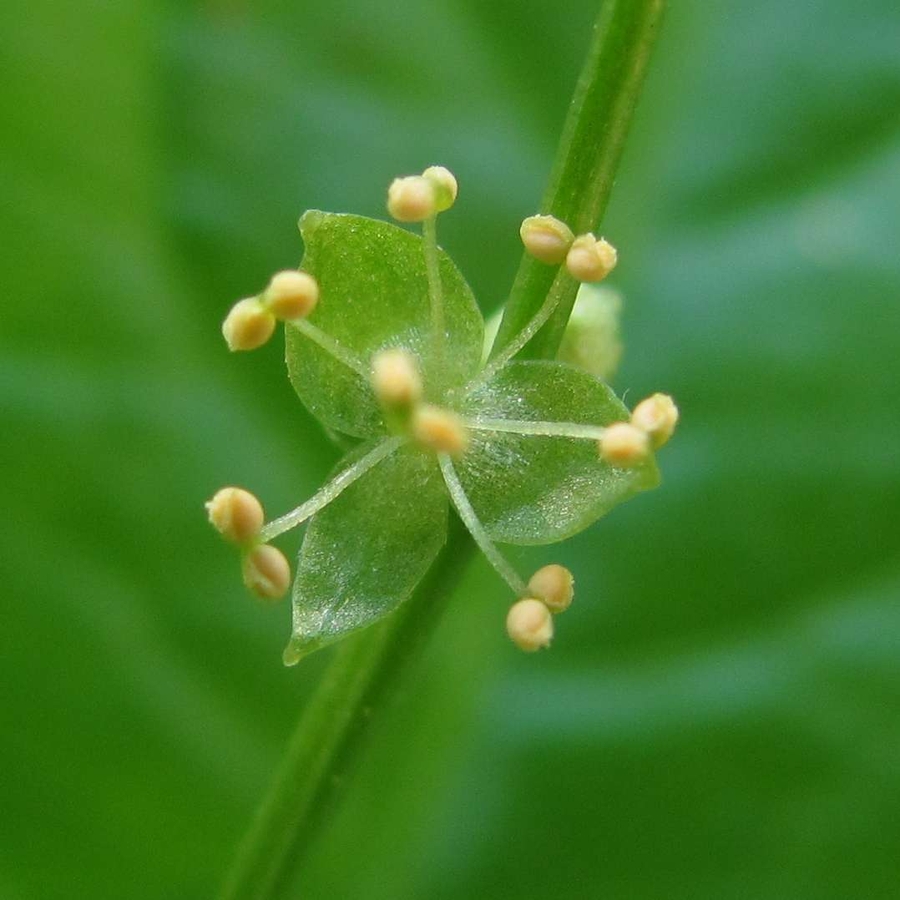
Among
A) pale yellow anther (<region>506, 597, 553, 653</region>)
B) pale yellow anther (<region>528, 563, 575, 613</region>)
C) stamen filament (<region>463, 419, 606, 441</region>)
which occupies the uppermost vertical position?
stamen filament (<region>463, 419, 606, 441</region>)

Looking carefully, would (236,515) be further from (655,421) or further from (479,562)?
(479,562)

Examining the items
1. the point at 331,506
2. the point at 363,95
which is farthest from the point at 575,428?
the point at 363,95

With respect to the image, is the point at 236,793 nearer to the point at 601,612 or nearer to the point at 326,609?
the point at 601,612

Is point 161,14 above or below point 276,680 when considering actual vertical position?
above

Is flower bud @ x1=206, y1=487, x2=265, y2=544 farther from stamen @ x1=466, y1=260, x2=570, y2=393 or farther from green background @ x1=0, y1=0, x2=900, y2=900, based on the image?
green background @ x1=0, y1=0, x2=900, y2=900

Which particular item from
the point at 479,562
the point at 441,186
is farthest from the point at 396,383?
the point at 479,562

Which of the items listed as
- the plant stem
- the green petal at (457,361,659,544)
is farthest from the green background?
the green petal at (457,361,659,544)

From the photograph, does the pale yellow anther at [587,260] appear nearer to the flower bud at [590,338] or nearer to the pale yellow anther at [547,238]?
the pale yellow anther at [547,238]
